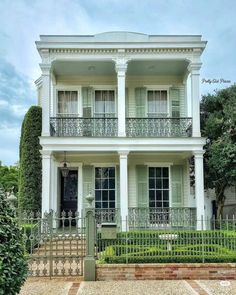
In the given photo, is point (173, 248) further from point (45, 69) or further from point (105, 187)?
point (45, 69)

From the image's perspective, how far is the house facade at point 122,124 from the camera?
1462 centimetres

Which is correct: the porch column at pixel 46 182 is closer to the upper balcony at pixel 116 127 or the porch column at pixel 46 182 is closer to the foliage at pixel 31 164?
the upper balcony at pixel 116 127

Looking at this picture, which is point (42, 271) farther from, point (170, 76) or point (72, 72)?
point (170, 76)

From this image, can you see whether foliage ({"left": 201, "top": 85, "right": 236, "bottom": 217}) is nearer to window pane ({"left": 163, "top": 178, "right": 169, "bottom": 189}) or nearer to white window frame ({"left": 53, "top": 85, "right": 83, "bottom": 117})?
window pane ({"left": 163, "top": 178, "right": 169, "bottom": 189})

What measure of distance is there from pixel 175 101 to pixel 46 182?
634cm

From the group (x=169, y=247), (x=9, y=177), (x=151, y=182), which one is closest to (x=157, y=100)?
(x=151, y=182)


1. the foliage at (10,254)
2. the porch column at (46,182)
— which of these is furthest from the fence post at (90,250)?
the porch column at (46,182)

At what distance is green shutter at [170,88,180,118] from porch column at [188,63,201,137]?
7.13ft

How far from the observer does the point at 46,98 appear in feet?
47.5

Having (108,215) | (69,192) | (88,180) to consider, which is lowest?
(108,215)

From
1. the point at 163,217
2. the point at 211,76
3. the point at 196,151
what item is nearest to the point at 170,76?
the point at 211,76

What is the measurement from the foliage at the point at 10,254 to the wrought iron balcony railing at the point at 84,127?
32.9 ft

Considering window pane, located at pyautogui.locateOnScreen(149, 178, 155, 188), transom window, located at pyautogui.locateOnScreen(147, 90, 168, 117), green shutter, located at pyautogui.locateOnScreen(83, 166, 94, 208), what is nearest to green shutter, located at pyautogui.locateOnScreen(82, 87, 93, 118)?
green shutter, located at pyautogui.locateOnScreen(83, 166, 94, 208)

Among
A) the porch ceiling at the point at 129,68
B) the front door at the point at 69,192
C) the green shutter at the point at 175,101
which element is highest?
the porch ceiling at the point at 129,68
